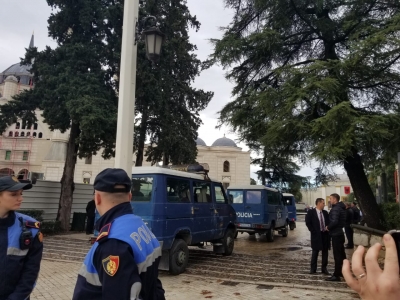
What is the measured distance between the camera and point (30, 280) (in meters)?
2.62

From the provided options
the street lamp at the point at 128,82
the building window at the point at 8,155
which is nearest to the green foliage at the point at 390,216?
the street lamp at the point at 128,82

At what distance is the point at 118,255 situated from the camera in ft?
5.69

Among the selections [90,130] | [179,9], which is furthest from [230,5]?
[90,130]

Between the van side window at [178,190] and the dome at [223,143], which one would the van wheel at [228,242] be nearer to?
the van side window at [178,190]

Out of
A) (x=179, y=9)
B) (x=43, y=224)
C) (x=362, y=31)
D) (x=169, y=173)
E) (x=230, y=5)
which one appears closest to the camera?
(x=169, y=173)

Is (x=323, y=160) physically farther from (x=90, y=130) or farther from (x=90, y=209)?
(x=90, y=209)

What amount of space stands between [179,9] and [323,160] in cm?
1326

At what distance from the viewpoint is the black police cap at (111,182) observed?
208cm

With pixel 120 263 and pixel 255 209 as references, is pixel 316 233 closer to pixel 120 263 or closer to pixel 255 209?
pixel 255 209

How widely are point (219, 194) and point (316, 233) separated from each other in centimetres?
319

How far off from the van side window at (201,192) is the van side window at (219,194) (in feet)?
1.49

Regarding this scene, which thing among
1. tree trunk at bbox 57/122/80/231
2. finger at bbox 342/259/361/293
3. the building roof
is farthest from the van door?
the building roof

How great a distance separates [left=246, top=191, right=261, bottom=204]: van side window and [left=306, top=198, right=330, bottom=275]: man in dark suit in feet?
22.9

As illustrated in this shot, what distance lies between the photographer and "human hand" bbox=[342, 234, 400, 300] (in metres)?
1.03
